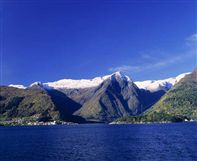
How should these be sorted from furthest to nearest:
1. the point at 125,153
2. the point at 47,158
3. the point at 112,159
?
the point at 125,153 < the point at 47,158 < the point at 112,159

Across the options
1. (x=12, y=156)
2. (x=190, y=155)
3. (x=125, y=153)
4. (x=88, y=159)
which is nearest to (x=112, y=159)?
(x=88, y=159)

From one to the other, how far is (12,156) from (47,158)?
1545 cm

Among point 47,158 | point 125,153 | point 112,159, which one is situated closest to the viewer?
point 112,159

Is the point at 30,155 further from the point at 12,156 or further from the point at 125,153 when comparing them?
the point at 125,153

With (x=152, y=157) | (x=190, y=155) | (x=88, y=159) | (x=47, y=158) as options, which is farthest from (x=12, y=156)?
(x=190, y=155)

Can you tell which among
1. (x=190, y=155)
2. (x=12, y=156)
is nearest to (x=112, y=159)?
(x=190, y=155)

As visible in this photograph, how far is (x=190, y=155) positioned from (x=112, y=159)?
25627mm

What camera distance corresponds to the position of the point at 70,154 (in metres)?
132

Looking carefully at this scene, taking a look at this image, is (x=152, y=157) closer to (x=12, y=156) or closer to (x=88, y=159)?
(x=88, y=159)

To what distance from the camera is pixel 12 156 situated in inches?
5162

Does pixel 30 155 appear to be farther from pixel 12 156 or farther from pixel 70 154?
pixel 70 154

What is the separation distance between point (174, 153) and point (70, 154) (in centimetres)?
3584

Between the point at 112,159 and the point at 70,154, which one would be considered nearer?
the point at 112,159

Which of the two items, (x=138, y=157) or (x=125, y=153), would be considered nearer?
(x=138, y=157)
